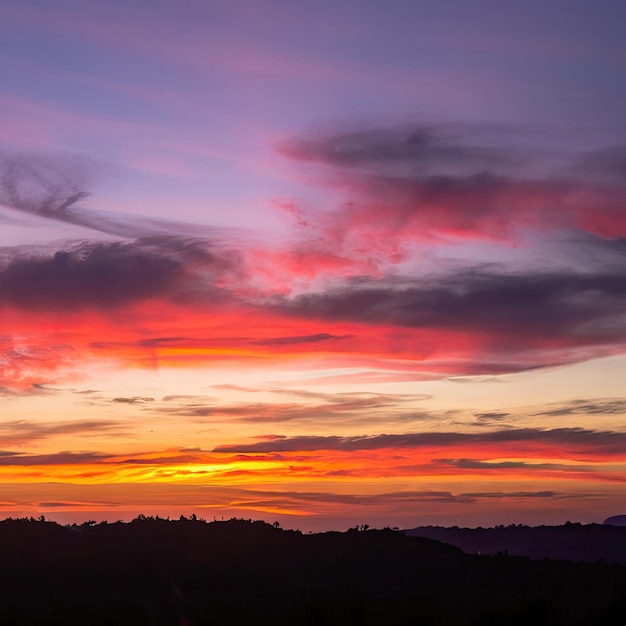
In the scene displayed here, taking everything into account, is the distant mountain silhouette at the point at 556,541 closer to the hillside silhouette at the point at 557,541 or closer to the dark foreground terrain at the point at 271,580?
the hillside silhouette at the point at 557,541

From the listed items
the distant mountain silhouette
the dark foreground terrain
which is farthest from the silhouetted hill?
the dark foreground terrain

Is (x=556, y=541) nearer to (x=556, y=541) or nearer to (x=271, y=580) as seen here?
(x=556, y=541)

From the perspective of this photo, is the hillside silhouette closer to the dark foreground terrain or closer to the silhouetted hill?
the silhouetted hill

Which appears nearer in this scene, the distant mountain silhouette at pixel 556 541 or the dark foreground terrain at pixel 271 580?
the dark foreground terrain at pixel 271 580

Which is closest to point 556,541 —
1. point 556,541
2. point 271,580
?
point 556,541

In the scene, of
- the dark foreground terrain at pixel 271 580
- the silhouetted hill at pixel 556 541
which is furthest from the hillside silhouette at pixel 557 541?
the dark foreground terrain at pixel 271 580

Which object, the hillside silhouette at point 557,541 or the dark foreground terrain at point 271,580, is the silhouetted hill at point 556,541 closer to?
the hillside silhouette at point 557,541

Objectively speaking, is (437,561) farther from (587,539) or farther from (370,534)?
(587,539)

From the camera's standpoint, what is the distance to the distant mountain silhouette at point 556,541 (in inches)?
4094

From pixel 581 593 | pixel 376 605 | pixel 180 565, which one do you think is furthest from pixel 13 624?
pixel 581 593

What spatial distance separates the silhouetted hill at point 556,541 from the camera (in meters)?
104

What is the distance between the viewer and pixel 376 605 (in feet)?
163

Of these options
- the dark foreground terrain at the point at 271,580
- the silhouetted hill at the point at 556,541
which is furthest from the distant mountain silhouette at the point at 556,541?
the dark foreground terrain at the point at 271,580

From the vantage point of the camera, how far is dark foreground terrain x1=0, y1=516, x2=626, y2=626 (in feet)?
151
